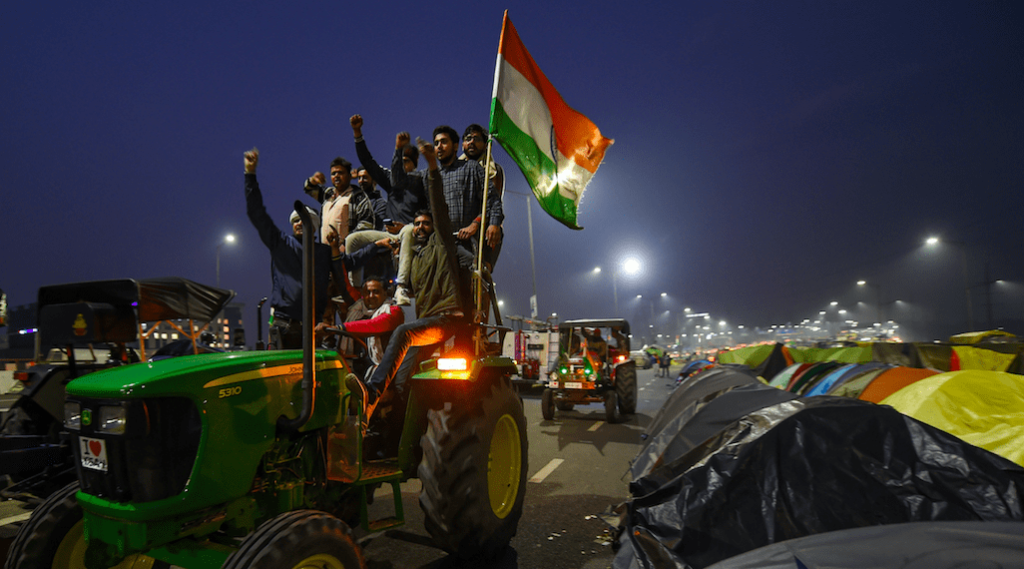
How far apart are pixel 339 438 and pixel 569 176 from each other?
438 cm

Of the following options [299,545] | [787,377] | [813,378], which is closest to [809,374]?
[813,378]

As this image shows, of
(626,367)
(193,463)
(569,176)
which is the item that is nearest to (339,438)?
(193,463)

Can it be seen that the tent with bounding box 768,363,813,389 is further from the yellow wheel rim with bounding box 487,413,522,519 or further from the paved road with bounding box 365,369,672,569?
the yellow wheel rim with bounding box 487,413,522,519

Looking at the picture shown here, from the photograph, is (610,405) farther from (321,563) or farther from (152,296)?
(321,563)

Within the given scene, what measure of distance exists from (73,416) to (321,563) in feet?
4.02

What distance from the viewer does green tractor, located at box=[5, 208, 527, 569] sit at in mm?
2027

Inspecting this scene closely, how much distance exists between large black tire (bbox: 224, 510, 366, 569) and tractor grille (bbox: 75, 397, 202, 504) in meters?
0.40

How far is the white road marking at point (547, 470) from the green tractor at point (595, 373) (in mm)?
4166

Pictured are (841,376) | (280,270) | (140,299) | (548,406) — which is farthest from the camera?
(548,406)

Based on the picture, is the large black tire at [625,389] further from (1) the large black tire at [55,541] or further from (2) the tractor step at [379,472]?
(1) the large black tire at [55,541]

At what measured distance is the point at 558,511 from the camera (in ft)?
15.7

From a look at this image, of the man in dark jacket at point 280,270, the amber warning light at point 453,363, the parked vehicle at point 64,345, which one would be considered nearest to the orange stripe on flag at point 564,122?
the man in dark jacket at point 280,270

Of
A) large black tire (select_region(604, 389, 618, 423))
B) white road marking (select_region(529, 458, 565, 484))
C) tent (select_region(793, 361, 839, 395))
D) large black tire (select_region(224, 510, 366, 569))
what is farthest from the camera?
large black tire (select_region(604, 389, 618, 423))

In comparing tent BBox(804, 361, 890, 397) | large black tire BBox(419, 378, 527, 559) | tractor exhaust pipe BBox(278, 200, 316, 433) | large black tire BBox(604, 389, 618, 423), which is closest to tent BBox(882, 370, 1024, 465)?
tent BBox(804, 361, 890, 397)
